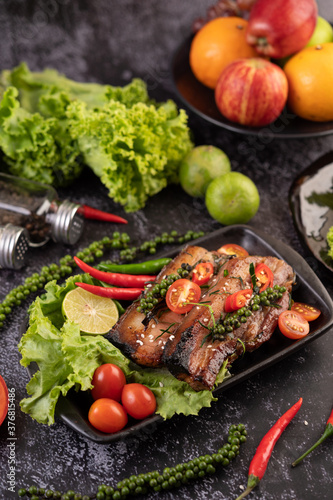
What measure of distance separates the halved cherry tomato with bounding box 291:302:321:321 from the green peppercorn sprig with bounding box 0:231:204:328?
108 centimetres

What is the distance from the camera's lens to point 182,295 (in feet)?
10.7

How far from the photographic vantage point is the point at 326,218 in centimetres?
411

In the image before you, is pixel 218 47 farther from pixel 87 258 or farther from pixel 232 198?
pixel 87 258

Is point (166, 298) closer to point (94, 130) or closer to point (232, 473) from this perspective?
point (232, 473)

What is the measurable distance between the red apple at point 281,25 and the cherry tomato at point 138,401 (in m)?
3.08

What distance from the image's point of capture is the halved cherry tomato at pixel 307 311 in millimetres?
3338

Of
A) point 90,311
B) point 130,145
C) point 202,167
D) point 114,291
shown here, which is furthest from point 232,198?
point 90,311

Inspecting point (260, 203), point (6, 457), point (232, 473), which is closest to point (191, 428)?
point (232, 473)

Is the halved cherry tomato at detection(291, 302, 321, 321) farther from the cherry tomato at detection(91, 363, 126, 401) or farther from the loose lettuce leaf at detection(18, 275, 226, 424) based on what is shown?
the cherry tomato at detection(91, 363, 126, 401)

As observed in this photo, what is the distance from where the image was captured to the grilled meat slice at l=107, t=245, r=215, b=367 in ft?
10.3

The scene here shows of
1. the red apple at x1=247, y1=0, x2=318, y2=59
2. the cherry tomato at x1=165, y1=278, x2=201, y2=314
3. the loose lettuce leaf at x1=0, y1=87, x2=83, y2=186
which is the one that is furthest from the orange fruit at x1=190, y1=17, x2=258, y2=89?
the cherry tomato at x1=165, y1=278, x2=201, y2=314

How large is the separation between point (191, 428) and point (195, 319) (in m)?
0.63

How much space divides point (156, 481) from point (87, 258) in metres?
1.80

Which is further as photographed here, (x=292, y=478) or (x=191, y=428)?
(x=191, y=428)
